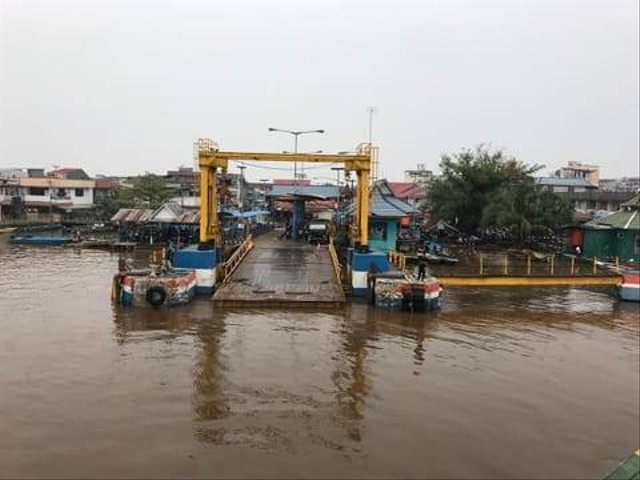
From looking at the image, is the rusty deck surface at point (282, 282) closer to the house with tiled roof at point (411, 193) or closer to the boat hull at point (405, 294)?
→ the boat hull at point (405, 294)

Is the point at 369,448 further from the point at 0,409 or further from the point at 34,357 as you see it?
the point at 34,357

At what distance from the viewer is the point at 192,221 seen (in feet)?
148

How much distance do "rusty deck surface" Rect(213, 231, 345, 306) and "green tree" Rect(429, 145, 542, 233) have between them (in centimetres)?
1870

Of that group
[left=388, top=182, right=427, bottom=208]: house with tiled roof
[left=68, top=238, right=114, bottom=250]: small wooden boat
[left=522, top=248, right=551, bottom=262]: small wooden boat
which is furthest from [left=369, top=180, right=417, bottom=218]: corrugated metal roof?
[left=388, top=182, right=427, bottom=208]: house with tiled roof

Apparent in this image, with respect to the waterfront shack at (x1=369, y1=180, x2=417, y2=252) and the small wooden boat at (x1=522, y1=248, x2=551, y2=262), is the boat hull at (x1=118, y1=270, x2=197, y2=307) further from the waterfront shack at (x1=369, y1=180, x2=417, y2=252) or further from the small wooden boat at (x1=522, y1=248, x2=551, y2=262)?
the small wooden boat at (x1=522, y1=248, x2=551, y2=262)

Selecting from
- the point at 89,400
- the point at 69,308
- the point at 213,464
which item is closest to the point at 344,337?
the point at 89,400

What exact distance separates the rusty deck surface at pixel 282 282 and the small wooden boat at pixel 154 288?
3.66 ft

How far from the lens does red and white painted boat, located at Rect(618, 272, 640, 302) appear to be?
77.2ft

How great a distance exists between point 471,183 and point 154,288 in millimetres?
32784

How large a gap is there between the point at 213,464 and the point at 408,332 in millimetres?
9730

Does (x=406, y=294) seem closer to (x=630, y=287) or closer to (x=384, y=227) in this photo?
(x=630, y=287)

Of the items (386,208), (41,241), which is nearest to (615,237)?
(386,208)

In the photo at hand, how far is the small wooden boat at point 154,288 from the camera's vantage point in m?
20.4

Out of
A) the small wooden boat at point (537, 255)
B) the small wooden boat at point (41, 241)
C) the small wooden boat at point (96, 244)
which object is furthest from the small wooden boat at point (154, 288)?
the small wooden boat at point (41, 241)
